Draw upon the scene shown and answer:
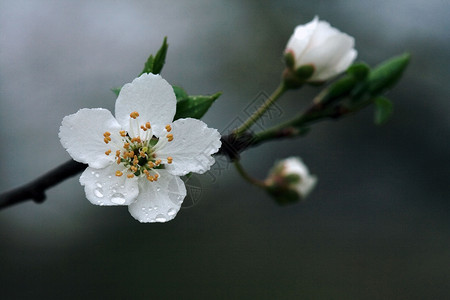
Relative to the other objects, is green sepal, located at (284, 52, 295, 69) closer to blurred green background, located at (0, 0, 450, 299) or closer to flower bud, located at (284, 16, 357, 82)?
flower bud, located at (284, 16, 357, 82)

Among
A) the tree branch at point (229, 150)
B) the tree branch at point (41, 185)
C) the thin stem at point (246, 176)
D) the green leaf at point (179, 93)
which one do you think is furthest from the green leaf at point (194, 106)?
the thin stem at point (246, 176)

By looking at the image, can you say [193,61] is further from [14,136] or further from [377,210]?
[377,210]

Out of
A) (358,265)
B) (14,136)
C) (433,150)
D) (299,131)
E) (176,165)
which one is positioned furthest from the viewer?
(433,150)

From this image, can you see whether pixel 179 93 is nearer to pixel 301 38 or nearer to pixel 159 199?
pixel 159 199

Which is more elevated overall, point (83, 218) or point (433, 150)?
point (83, 218)

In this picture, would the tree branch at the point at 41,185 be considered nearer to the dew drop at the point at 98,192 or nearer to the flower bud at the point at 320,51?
the dew drop at the point at 98,192

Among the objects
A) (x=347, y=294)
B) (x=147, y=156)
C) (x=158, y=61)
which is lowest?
(x=347, y=294)

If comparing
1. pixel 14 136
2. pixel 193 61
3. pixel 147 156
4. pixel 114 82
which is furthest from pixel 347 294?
pixel 147 156

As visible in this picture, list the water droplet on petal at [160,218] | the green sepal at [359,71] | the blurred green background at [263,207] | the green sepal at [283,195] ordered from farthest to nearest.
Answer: the blurred green background at [263,207], the green sepal at [283,195], the green sepal at [359,71], the water droplet on petal at [160,218]
